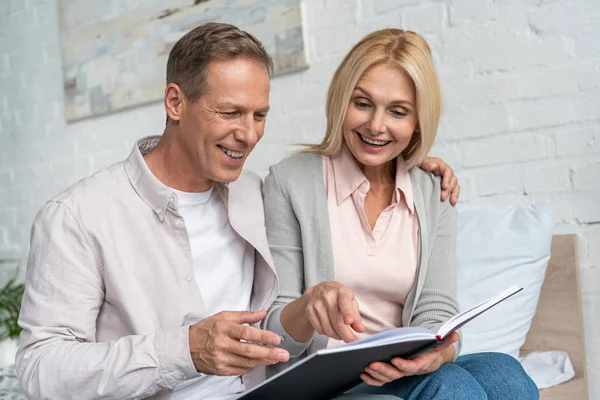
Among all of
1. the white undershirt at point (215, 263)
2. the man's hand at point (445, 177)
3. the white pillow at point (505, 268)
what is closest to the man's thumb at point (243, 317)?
the white undershirt at point (215, 263)

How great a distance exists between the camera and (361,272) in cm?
152

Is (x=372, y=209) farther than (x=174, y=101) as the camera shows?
Yes

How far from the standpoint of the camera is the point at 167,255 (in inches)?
54.4

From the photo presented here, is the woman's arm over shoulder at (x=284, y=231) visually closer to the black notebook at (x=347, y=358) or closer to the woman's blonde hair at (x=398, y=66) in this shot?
the woman's blonde hair at (x=398, y=66)

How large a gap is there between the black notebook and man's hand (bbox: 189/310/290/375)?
0.04 meters

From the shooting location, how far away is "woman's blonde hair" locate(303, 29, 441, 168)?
5.07ft

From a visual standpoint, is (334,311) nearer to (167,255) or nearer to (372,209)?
(167,255)

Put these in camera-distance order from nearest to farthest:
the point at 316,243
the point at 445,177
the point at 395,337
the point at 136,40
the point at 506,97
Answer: the point at 395,337 → the point at 316,243 → the point at 445,177 → the point at 506,97 → the point at 136,40

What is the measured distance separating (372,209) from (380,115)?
20 cm

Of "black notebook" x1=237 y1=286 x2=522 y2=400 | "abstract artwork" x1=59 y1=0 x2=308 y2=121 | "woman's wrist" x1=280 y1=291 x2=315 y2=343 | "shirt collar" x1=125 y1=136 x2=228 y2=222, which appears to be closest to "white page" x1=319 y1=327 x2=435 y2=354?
"black notebook" x1=237 y1=286 x2=522 y2=400

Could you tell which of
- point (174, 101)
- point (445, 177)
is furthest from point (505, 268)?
point (174, 101)

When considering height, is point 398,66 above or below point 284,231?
above

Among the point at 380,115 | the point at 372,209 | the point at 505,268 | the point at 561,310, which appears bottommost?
the point at 561,310

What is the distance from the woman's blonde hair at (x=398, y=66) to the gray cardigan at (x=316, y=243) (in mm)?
97
